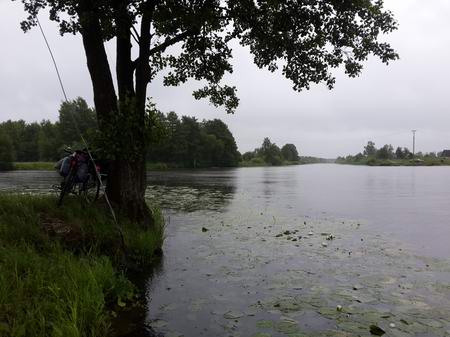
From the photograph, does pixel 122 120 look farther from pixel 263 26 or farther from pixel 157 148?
pixel 157 148

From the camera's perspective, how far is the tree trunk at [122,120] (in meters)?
10.5

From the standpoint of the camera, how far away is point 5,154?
289ft

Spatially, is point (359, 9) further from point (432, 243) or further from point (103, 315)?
point (103, 315)

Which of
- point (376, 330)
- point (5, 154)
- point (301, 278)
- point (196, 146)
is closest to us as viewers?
point (376, 330)

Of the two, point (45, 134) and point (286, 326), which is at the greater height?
point (45, 134)

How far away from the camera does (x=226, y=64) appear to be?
14.0 metres

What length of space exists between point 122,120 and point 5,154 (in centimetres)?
9047

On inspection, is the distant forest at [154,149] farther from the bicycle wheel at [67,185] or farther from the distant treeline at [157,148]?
the bicycle wheel at [67,185]

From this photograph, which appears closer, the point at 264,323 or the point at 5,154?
the point at 264,323

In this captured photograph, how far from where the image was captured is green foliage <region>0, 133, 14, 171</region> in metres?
87.4

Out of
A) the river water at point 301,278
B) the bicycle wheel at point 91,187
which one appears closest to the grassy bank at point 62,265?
the bicycle wheel at point 91,187

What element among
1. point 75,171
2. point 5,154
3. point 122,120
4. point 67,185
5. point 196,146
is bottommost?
point 67,185

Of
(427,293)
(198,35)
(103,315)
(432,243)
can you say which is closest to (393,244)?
(432,243)

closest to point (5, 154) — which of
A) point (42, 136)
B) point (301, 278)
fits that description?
point (42, 136)
